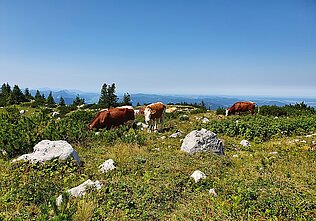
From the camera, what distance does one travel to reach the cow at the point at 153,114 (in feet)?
56.0

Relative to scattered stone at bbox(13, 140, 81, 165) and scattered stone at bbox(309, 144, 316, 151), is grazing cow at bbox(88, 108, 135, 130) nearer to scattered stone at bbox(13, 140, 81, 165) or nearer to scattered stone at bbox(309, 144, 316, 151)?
scattered stone at bbox(13, 140, 81, 165)

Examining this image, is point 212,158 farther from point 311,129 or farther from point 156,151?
point 311,129

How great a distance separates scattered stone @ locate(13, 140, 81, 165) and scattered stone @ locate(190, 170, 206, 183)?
136 inches

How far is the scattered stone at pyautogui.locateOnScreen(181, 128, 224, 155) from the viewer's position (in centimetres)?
954

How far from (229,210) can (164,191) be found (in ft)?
5.00

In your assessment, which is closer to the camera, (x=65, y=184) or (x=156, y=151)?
(x=65, y=184)

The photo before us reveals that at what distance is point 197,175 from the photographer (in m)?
6.80

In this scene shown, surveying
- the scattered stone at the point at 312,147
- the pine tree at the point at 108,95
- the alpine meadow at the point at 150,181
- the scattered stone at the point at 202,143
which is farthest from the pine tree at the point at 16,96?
the scattered stone at the point at 312,147

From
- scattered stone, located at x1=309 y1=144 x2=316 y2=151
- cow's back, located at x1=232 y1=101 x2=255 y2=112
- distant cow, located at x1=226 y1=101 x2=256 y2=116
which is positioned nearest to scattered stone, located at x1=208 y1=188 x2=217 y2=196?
scattered stone, located at x1=309 y1=144 x2=316 y2=151

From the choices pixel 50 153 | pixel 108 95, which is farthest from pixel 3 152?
pixel 108 95

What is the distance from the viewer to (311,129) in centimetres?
1505

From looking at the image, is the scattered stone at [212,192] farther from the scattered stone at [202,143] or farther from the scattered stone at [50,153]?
the scattered stone at [50,153]

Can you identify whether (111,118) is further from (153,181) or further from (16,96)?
(16,96)

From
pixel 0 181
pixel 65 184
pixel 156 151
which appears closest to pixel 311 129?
pixel 156 151
